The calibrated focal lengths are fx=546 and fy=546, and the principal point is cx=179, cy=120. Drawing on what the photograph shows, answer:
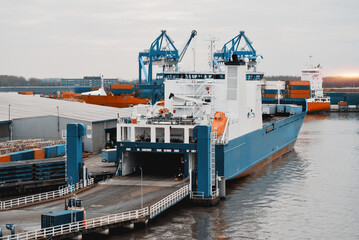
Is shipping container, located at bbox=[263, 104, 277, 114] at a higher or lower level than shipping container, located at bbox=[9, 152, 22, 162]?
higher

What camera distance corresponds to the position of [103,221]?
82.2 feet

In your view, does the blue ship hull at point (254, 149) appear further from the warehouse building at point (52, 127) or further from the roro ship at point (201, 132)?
the warehouse building at point (52, 127)

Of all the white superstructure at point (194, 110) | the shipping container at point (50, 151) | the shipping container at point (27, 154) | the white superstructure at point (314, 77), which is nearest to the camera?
the white superstructure at point (194, 110)

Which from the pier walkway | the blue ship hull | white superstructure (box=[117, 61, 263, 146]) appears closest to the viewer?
the pier walkway

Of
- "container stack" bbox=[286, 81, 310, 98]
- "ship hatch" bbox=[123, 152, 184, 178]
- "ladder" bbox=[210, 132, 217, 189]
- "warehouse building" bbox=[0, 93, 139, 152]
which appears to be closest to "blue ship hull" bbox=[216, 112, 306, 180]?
"ladder" bbox=[210, 132, 217, 189]

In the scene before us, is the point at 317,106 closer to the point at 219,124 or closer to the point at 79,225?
the point at 219,124

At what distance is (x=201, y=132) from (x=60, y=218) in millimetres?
11183

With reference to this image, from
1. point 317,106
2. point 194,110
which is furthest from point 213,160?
point 317,106

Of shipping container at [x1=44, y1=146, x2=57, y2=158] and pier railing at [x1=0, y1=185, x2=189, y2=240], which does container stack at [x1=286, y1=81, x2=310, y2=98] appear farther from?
pier railing at [x1=0, y1=185, x2=189, y2=240]

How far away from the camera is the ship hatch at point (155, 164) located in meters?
36.8

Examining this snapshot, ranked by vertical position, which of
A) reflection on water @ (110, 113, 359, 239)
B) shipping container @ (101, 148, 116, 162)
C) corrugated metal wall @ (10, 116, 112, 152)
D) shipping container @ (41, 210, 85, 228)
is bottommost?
reflection on water @ (110, 113, 359, 239)

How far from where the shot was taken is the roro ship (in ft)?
107

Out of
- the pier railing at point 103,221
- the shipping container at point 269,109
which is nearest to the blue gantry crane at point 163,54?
the shipping container at point 269,109

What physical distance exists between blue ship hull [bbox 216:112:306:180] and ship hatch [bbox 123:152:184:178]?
2.93 meters
